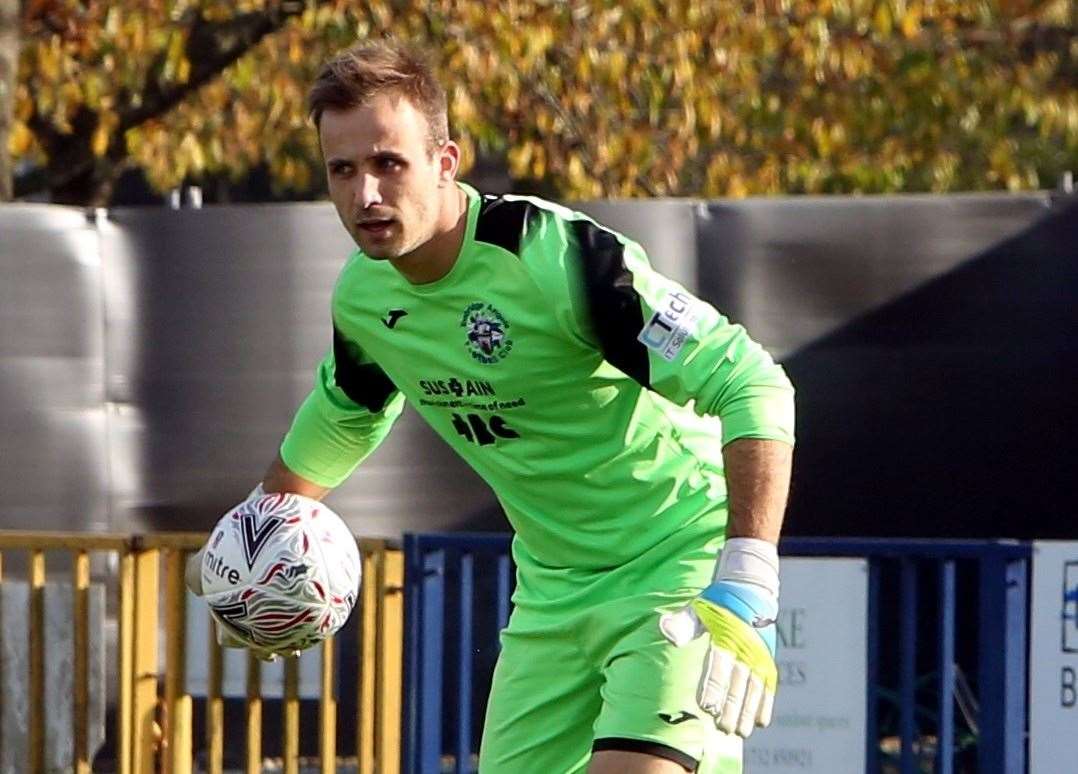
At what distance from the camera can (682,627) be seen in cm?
391

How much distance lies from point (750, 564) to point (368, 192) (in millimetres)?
1153

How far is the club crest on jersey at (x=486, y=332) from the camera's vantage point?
4.58 meters

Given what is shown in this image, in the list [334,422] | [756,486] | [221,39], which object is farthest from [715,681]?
[221,39]

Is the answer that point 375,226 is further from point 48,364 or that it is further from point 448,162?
point 48,364

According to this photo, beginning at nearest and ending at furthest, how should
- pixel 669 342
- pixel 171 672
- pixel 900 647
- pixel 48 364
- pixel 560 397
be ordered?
pixel 669 342 → pixel 560 397 → pixel 900 647 → pixel 171 672 → pixel 48 364

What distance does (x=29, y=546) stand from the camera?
7.36 metres

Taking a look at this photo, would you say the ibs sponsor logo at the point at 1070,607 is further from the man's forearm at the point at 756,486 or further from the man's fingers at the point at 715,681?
the man's fingers at the point at 715,681

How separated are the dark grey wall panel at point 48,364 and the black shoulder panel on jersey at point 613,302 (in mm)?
4620

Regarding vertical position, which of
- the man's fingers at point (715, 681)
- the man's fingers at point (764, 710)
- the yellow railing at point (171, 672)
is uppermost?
the man's fingers at point (715, 681)

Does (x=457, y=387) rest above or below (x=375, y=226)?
below

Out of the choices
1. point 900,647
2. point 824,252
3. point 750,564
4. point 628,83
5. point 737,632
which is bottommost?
point 900,647

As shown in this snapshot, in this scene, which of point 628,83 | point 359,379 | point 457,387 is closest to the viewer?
point 457,387

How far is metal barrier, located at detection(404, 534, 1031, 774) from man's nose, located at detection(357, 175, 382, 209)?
2816 millimetres

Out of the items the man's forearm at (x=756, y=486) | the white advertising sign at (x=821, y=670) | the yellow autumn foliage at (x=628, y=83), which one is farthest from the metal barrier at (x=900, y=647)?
the yellow autumn foliage at (x=628, y=83)
